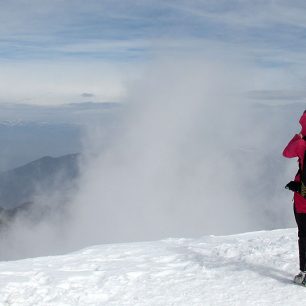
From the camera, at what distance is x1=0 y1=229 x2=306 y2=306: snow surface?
8.50 metres

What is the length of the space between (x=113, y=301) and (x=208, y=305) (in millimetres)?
1807

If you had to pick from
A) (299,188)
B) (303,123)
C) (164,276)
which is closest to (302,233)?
(299,188)

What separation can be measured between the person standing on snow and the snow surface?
1.60ft

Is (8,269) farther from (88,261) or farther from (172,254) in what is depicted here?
(172,254)

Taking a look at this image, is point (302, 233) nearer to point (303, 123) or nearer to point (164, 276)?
point (303, 123)

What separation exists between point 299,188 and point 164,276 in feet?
11.8

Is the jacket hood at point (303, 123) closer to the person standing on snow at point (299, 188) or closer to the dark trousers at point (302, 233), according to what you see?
the person standing on snow at point (299, 188)

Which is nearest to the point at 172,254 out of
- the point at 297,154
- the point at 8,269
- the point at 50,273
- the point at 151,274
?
the point at 151,274

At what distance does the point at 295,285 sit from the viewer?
871 centimetres

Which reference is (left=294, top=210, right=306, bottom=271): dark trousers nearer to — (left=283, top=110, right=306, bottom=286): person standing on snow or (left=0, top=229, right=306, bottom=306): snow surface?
(left=283, top=110, right=306, bottom=286): person standing on snow

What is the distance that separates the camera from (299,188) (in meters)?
8.23

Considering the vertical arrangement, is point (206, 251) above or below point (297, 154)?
below

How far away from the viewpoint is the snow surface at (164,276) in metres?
8.50

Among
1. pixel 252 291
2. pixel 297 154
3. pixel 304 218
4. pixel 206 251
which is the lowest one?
pixel 206 251
